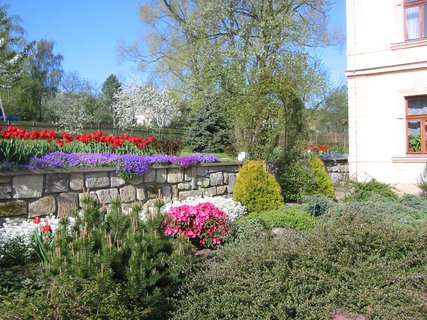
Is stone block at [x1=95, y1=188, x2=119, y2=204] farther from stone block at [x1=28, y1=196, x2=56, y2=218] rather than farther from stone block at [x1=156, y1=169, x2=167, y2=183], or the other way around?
stone block at [x1=156, y1=169, x2=167, y2=183]

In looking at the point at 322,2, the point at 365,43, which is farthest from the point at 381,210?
the point at 322,2

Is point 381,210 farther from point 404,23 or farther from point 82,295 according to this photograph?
point 404,23

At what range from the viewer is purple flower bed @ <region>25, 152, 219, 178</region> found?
20.1ft

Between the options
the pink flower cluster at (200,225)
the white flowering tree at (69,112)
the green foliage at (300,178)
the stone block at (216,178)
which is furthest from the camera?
the white flowering tree at (69,112)

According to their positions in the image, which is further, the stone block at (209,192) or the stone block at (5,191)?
the stone block at (209,192)

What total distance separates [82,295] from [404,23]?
37.6ft

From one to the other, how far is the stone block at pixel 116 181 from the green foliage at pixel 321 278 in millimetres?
3400

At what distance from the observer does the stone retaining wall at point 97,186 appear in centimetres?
564

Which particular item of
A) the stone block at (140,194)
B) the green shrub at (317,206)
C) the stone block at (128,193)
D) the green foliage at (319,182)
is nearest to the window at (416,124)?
the green foliage at (319,182)

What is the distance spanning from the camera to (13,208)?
219 inches

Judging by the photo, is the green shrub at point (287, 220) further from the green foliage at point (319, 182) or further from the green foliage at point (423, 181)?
the green foliage at point (423, 181)

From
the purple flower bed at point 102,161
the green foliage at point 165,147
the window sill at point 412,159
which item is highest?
the green foliage at point 165,147

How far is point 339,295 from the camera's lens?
3.52 metres

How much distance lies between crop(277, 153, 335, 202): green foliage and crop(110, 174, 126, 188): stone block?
3.59 metres
